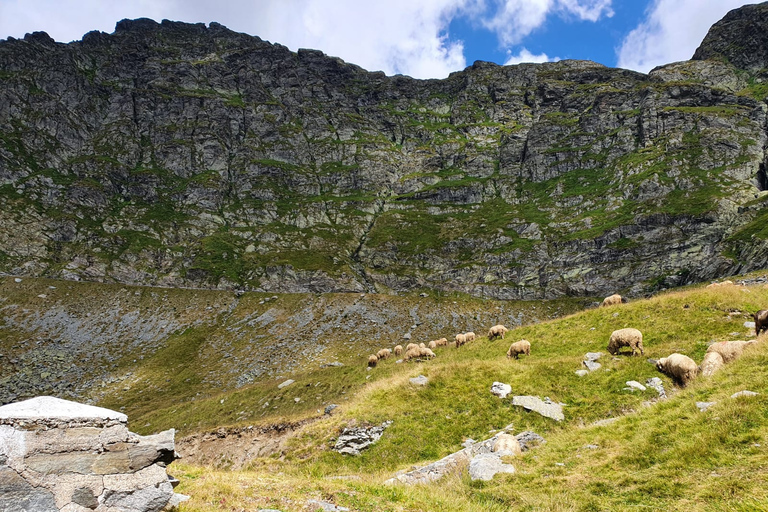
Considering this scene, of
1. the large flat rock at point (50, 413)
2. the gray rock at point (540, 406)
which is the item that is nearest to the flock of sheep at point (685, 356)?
the gray rock at point (540, 406)

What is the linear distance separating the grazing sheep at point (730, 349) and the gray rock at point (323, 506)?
17.1m

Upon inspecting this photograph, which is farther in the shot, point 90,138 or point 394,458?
point 90,138

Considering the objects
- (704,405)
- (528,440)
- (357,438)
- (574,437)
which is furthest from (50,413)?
(704,405)

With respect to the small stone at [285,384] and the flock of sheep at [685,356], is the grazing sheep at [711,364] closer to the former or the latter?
the flock of sheep at [685,356]

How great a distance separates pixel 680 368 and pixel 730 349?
2206 millimetres

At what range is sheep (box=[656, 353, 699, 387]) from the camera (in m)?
14.9

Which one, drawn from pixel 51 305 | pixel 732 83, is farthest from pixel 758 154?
pixel 51 305

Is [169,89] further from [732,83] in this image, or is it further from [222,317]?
[732,83]

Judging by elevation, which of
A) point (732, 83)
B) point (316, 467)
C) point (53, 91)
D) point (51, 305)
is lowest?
point (316, 467)

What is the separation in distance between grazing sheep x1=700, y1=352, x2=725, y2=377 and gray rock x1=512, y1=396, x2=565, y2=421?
5.90 m

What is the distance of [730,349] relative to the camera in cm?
1505

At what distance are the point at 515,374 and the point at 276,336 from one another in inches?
2344

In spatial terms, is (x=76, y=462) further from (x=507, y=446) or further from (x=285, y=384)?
(x=285, y=384)

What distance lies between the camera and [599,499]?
27.9 feet
